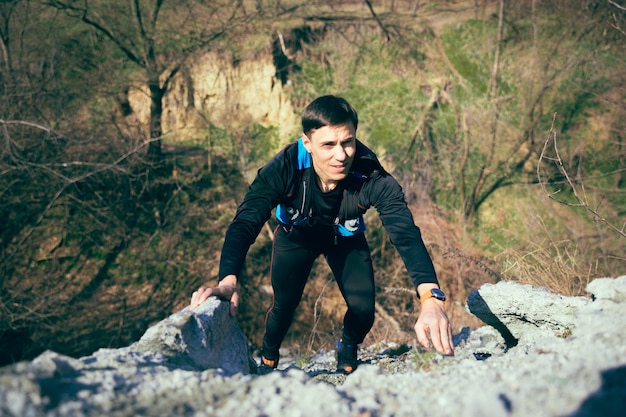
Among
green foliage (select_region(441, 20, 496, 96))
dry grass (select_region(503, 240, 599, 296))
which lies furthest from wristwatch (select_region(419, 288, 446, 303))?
green foliage (select_region(441, 20, 496, 96))

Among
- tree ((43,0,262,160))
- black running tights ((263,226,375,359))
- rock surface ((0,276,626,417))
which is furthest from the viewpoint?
tree ((43,0,262,160))

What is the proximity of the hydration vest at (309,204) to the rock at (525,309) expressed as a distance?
0.92 meters

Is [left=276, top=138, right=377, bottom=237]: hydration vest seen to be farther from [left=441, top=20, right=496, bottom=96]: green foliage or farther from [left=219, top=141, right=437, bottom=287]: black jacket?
[left=441, top=20, right=496, bottom=96]: green foliage

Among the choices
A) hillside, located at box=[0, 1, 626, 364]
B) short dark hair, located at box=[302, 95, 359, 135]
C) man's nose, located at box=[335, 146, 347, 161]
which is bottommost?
hillside, located at box=[0, 1, 626, 364]

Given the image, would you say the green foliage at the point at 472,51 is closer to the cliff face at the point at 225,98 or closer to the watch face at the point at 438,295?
the cliff face at the point at 225,98

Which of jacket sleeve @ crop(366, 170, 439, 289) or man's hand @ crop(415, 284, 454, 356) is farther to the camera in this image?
jacket sleeve @ crop(366, 170, 439, 289)

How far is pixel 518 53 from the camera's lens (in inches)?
459

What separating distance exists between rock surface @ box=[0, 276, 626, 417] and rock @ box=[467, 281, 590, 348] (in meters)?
0.66

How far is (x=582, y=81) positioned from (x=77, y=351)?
425 inches

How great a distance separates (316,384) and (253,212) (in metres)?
1.15

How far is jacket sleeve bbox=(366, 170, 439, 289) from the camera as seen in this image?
2492 mm

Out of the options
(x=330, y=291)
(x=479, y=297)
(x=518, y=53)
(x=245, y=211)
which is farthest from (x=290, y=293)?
(x=518, y=53)

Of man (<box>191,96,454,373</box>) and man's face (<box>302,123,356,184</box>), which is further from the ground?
man's face (<box>302,123,356,184</box>)

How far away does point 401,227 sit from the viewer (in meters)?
2.66
